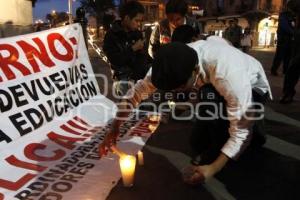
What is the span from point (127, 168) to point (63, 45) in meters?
1.83

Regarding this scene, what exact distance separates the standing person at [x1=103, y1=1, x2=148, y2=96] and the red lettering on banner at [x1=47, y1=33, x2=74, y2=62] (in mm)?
668

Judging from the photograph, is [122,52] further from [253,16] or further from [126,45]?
[253,16]

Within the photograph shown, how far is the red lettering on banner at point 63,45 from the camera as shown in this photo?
4.12m

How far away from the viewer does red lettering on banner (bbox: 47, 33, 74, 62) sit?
4.12 m

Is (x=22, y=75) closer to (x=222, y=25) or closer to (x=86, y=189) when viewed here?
(x=86, y=189)

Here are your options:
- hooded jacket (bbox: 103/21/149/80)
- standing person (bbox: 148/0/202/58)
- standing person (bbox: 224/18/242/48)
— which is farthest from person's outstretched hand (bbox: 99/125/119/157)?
standing person (bbox: 224/18/242/48)

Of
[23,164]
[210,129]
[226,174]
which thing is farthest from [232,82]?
[23,164]

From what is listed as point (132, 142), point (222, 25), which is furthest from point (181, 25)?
point (222, 25)

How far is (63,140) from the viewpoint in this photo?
377cm

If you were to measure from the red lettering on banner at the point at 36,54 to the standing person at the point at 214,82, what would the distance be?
130cm

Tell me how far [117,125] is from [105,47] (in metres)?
2.20

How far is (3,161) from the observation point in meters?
3.11

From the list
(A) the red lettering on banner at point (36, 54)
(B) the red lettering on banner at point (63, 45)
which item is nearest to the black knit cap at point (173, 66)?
(A) the red lettering on banner at point (36, 54)

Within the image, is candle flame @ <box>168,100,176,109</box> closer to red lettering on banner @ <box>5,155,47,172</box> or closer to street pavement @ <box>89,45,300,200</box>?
street pavement @ <box>89,45,300,200</box>
